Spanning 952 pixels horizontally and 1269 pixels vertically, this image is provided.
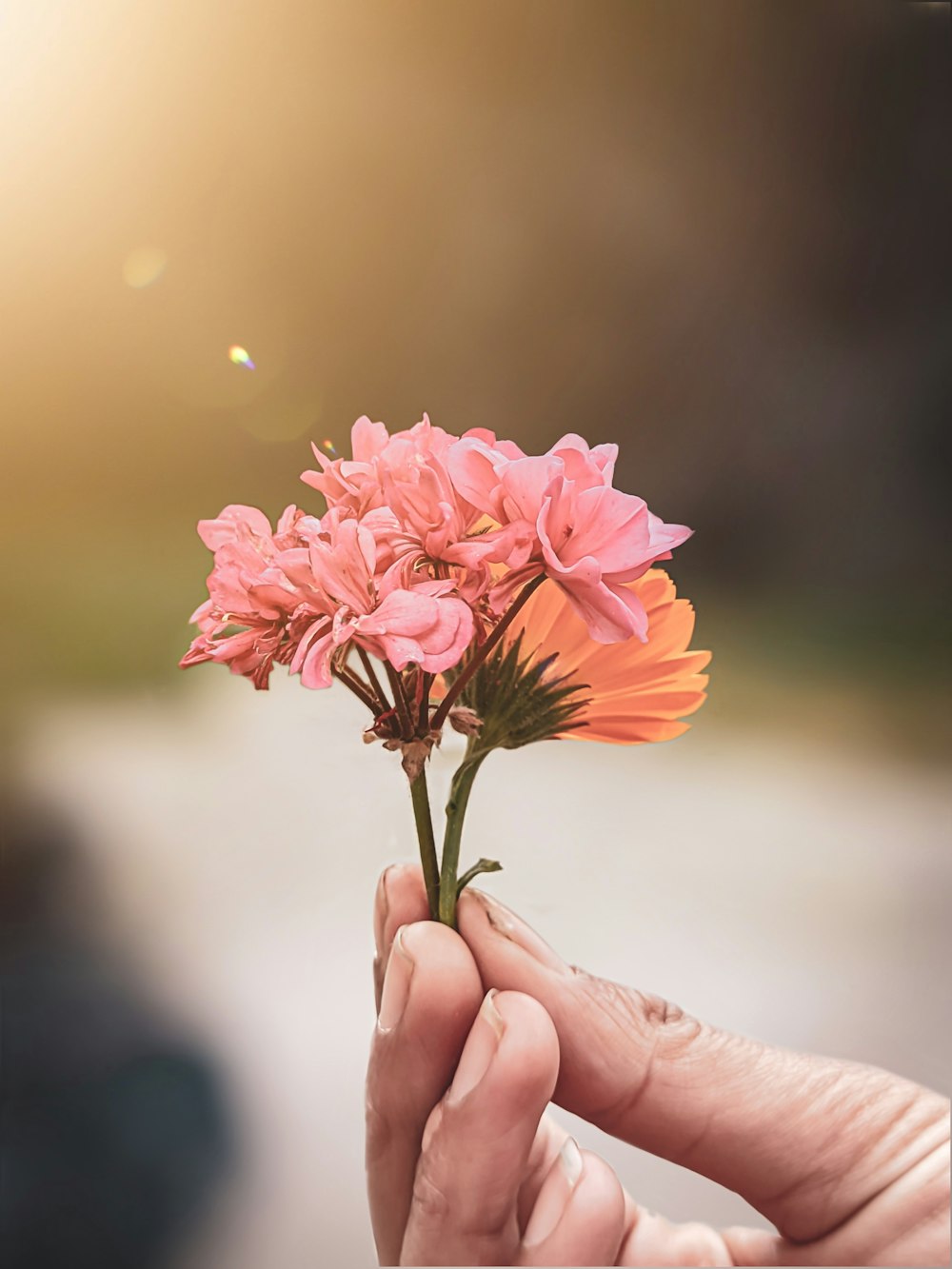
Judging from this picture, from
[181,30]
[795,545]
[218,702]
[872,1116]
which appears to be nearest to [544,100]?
[181,30]

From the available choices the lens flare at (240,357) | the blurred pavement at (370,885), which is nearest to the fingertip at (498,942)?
the blurred pavement at (370,885)

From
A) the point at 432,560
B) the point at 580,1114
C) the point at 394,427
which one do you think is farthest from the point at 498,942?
the point at 394,427

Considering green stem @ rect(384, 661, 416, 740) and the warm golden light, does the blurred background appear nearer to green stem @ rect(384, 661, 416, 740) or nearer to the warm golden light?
the warm golden light

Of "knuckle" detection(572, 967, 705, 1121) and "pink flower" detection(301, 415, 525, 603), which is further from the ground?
"pink flower" detection(301, 415, 525, 603)

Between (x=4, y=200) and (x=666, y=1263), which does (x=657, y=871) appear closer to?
(x=666, y=1263)

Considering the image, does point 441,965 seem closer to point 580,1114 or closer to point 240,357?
point 580,1114

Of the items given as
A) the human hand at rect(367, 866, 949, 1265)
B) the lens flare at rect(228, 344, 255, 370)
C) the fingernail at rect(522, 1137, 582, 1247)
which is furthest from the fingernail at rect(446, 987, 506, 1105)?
the lens flare at rect(228, 344, 255, 370)

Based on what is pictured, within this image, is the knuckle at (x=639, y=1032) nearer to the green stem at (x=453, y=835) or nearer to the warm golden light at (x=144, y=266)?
the green stem at (x=453, y=835)
